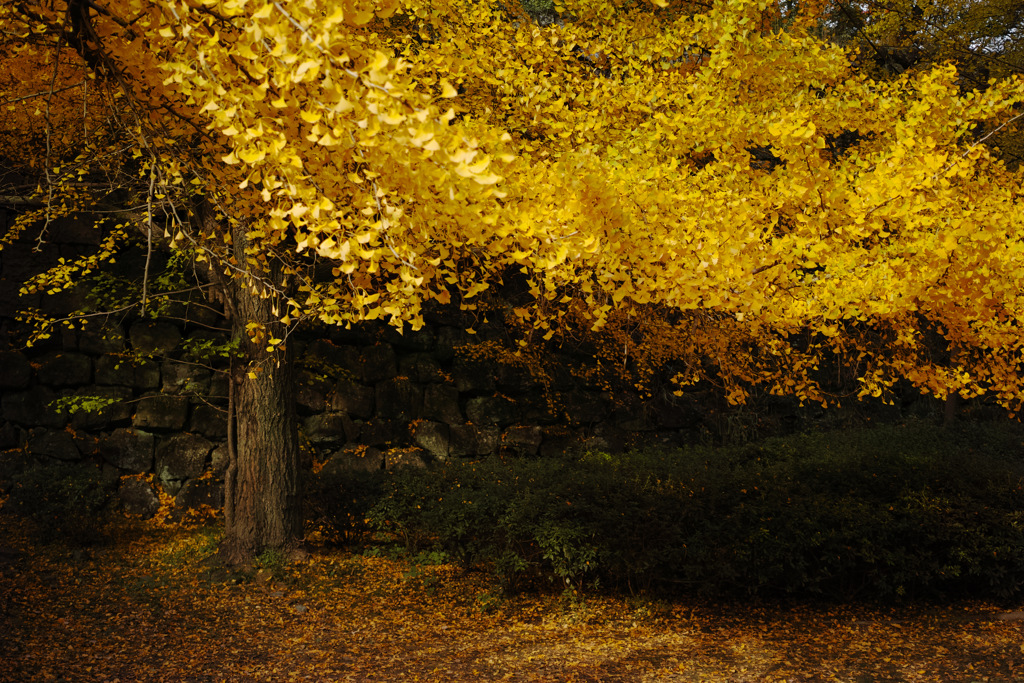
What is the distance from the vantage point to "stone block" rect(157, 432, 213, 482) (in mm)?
9336

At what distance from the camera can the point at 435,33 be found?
709 centimetres

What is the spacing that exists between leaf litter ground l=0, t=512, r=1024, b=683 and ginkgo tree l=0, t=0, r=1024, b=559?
97cm

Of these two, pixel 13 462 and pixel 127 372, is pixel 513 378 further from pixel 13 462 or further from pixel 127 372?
pixel 13 462

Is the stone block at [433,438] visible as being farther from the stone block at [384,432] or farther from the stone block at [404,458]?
the stone block at [404,458]

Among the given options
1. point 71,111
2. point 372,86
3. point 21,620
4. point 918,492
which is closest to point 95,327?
point 71,111

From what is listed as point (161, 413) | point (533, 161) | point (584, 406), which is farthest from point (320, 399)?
point (533, 161)

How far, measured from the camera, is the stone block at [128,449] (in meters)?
9.23

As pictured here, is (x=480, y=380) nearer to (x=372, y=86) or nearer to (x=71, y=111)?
(x=71, y=111)

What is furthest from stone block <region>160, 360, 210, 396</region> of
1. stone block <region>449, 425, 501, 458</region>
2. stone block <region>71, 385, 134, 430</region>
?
stone block <region>449, 425, 501, 458</region>

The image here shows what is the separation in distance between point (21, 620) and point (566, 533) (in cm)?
430

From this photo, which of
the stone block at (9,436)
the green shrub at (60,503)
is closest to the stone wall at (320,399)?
the stone block at (9,436)

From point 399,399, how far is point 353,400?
700 millimetres

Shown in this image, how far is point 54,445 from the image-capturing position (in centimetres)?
895

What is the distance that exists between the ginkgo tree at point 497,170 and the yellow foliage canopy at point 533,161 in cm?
2
